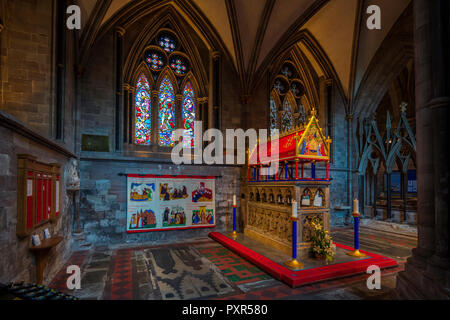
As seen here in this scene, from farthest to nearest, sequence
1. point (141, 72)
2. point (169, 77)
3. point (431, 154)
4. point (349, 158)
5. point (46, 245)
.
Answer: point (349, 158) < point (169, 77) < point (141, 72) < point (46, 245) < point (431, 154)

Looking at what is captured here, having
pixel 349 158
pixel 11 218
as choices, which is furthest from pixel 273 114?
pixel 11 218

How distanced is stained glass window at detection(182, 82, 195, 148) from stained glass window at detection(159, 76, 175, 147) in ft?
1.63

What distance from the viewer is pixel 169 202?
8.80 meters

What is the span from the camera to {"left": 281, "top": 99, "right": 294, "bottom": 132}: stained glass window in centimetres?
1238

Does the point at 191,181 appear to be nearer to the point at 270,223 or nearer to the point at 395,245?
the point at 270,223

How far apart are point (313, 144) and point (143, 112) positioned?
629 cm

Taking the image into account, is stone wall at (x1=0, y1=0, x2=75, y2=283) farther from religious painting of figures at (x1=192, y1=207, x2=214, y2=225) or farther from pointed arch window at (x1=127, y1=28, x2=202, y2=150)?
religious painting of figures at (x1=192, y1=207, x2=214, y2=225)

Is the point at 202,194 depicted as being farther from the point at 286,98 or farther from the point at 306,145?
the point at 286,98

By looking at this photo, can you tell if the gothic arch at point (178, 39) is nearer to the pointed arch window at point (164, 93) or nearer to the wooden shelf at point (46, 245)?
the pointed arch window at point (164, 93)

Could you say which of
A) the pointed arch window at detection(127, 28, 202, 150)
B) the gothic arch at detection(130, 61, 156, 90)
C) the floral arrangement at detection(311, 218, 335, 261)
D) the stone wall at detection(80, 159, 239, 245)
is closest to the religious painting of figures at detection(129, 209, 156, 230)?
the stone wall at detection(80, 159, 239, 245)

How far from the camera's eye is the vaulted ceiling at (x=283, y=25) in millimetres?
9258

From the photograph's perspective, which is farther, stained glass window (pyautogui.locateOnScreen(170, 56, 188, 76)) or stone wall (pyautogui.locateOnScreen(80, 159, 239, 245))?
stained glass window (pyautogui.locateOnScreen(170, 56, 188, 76))

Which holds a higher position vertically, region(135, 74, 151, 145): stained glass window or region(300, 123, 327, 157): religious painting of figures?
region(135, 74, 151, 145): stained glass window

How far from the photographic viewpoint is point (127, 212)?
26.9ft
